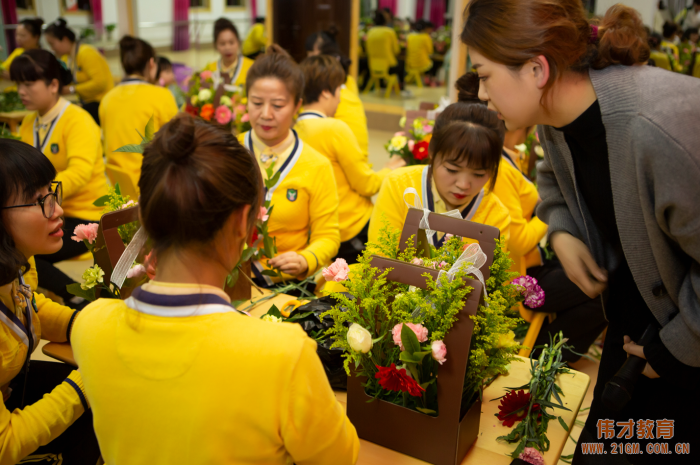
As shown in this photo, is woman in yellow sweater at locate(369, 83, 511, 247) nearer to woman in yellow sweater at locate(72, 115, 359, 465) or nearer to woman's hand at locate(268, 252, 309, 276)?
woman's hand at locate(268, 252, 309, 276)

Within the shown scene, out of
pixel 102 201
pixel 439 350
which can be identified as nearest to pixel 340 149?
pixel 102 201

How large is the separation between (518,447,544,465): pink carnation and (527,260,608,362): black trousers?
4.67ft

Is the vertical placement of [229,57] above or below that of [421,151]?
above

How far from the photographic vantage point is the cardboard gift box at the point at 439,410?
3.56 ft

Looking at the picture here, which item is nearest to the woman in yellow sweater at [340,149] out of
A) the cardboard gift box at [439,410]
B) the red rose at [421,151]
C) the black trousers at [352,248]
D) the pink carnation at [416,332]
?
the black trousers at [352,248]

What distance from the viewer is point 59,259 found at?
2973mm

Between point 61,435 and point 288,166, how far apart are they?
1.26 metres

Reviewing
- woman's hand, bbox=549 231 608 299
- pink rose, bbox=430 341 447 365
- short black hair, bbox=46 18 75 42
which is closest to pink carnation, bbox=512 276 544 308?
woman's hand, bbox=549 231 608 299

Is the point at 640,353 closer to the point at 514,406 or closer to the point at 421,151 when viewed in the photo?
the point at 514,406

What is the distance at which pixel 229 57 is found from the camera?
5426 mm

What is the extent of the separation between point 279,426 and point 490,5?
0.90m

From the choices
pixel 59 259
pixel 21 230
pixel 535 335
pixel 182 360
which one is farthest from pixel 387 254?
pixel 59 259

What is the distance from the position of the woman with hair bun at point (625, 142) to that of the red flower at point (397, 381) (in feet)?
1.70

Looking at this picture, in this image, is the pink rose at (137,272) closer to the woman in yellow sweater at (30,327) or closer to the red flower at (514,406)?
the woman in yellow sweater at (30,327)
